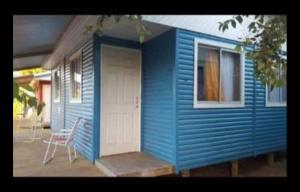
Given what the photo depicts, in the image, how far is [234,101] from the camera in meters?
5.08

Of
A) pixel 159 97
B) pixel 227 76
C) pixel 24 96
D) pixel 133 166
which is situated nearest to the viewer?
pixel 24 96

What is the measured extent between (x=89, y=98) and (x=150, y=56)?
1.23 meters

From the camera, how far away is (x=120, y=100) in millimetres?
4820

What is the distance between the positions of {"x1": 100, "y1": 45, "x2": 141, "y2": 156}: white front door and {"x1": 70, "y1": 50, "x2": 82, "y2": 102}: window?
94 cm

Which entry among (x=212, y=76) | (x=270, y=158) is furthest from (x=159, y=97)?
(x=270, y=158)

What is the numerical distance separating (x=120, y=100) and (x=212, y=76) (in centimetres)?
157

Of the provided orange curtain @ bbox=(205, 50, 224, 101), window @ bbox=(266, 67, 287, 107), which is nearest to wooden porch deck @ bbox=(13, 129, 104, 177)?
orange curtain @ bbox=(205, 50, 224, 101)

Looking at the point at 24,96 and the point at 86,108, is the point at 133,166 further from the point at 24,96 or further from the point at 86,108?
the point at 24,96

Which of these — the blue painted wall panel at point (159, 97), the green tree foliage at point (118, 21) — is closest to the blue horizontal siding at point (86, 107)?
the blue painted wall panel at point (159, 97)

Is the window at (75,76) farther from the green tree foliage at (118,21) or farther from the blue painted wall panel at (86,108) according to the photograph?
the green tree foliage at (118,21)

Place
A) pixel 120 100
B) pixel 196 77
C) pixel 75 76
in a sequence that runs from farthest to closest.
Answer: pixel 75 76
pixel 120 100
pixel 196 77

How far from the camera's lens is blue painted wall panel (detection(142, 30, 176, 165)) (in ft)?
14.0
